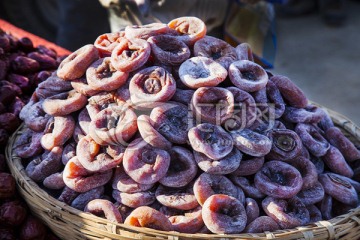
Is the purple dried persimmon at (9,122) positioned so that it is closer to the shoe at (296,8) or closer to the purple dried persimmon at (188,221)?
the purple dried persimmon at (188,221)

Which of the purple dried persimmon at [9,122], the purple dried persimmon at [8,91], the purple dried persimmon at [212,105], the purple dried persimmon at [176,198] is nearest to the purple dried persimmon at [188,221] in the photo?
the purple dried persimmon at [176,198]

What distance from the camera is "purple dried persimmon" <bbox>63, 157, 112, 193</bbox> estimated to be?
117cm

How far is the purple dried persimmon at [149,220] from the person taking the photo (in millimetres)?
1082

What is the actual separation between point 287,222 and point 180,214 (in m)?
0.26

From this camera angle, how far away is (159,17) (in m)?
2.25

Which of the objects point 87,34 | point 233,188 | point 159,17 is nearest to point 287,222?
point 233,188

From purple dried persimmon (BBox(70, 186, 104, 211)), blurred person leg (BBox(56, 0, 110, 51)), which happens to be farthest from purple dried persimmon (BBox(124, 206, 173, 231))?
blurred person leg (BBox(56, 0, 110, 51))

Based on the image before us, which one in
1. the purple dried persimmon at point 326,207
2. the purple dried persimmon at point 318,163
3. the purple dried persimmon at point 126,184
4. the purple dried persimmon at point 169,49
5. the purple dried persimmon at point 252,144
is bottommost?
the purple dried persimmon at point 326,207

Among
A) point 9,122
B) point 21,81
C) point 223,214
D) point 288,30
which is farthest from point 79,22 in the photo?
point 288,30

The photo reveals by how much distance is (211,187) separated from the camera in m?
1.14

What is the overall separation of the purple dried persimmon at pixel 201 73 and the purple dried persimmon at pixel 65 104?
0.91 ft

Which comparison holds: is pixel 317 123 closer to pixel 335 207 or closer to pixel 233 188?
pixel 335 207

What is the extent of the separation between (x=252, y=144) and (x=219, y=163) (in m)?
0.10

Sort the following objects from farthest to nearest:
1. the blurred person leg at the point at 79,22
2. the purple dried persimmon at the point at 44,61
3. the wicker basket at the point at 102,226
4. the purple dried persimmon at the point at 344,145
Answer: the blurred person leg at the point at 79,22, the purple dried persimmon at the point at 44,61, the purple dried persimmon at the point at 344,145, the wicker basket at the point at 102,226
